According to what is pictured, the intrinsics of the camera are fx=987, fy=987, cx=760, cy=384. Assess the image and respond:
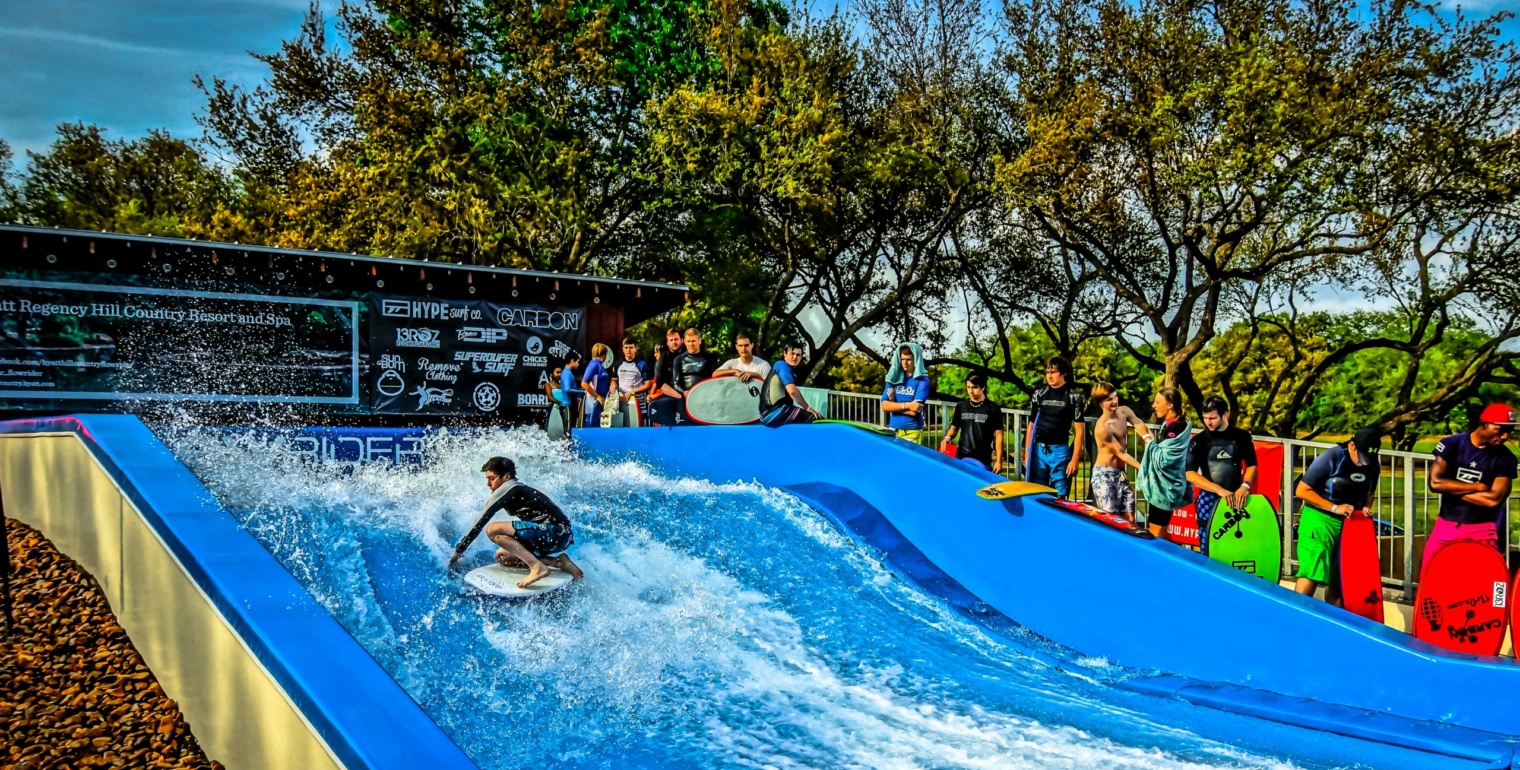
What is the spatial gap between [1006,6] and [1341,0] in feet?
18.6

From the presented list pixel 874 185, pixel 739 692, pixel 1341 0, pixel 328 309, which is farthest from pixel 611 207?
pixel 739 692

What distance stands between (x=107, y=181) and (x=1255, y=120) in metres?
35.9

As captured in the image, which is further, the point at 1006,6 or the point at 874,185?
the point at 874,185

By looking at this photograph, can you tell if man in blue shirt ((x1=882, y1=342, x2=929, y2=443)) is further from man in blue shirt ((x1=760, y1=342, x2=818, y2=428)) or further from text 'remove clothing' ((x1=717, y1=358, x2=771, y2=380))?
text 'remove clothing' ((x1=717, y1=358, x2=771, y2=380))

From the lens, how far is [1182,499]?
7.13 meters

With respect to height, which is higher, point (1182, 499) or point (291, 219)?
point (291, 219)

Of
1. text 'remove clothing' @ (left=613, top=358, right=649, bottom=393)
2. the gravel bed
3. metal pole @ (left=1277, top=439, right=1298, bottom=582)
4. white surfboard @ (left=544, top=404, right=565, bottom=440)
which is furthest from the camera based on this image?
text 'remove clothing' @ (left=613, top=358, right=649, bottom=393)

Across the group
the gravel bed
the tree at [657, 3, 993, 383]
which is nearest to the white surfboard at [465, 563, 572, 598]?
the gravel bed

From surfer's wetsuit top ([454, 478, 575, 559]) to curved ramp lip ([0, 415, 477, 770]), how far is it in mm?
1624

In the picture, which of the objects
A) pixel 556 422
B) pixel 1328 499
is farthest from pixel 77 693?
pixel 556 422

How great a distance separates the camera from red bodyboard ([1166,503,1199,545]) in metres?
7.12

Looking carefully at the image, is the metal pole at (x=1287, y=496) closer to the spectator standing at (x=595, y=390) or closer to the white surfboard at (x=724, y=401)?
the white surfboard at (x=724, y=401)

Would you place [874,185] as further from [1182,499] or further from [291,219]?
[1182,499]

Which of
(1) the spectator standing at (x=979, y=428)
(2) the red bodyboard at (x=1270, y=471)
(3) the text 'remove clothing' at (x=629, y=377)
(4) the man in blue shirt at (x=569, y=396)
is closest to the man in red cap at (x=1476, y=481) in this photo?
(2) the red bodyboard at (x=1270, y=471)
